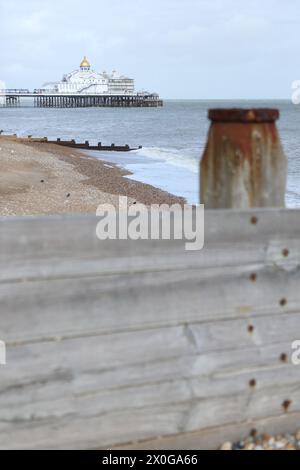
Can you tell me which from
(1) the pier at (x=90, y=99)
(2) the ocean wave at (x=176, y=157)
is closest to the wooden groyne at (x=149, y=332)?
(2) the ocean wave at (x=176, y=157)

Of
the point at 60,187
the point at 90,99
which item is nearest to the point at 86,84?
the point at 90,99

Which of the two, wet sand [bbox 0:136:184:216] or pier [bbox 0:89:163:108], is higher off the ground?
pier [bbox 0:89:163:108]

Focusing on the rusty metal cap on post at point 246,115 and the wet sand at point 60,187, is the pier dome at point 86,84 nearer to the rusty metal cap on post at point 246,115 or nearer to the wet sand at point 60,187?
the wet sand at point 60,187

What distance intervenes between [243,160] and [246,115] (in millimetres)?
187

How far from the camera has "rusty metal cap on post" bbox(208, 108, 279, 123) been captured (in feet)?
8.86

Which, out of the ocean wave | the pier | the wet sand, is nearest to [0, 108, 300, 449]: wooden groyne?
the wet sand

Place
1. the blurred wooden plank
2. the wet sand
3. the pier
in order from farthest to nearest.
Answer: the pier, the wet sand, the blurred wooden plank

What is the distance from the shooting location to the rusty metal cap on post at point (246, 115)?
270 cm

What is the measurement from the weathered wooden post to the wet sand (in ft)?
44.2

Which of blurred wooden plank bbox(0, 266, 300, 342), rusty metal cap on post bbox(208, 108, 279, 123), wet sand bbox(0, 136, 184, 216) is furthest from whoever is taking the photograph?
wet sand bbox(0, 136, 184, 216)

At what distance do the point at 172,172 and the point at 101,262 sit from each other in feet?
96.5

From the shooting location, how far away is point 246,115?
106 inches

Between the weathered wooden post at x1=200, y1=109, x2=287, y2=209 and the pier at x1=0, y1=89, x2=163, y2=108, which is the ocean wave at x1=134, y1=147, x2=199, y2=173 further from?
the pier at x1=0, y1=89, x2=163, y2=108
